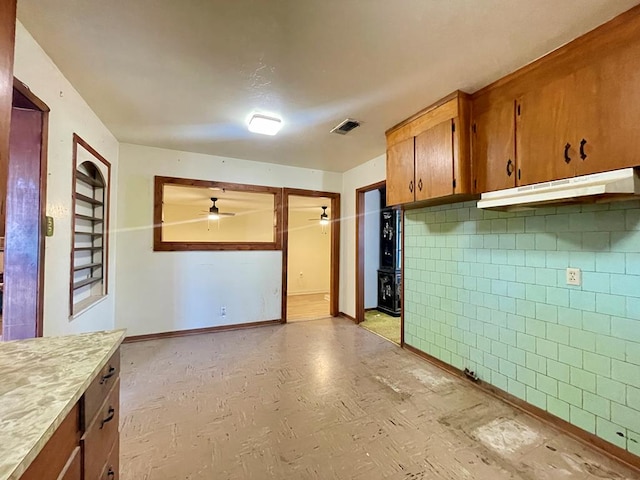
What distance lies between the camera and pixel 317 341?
12.1ft

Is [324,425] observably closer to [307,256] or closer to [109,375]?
[109,375]

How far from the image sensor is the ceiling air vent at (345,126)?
283 cm

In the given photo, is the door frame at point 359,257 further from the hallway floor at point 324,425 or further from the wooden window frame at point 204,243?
the hallway floor at point 324,425

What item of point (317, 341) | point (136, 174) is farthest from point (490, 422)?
point (136, 174)

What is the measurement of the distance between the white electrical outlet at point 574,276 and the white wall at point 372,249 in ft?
11.3

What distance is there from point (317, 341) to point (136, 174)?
3.16m

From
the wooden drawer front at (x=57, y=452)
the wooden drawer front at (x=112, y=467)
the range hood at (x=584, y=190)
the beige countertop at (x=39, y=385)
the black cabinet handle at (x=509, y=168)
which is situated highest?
the black cabinet handle at (x=509, y=168)

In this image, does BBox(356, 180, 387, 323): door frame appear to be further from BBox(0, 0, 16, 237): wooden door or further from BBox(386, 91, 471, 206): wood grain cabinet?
BBox(0, 0, 16, 237): wooden door

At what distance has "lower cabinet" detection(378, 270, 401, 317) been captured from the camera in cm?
499

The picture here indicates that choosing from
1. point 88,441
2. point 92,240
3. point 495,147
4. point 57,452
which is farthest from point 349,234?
point 57,452

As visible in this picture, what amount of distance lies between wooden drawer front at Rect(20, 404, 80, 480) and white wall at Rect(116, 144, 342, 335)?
10.3 ft

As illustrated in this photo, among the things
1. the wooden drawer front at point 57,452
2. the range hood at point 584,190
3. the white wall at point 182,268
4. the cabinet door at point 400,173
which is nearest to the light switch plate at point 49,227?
the wooden drawer front at point 57,452

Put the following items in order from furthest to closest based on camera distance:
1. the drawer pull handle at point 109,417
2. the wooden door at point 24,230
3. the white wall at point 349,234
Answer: the white wall at point 349,234, the wooden door at point 24,230, the drawer pull handle at point 109,417

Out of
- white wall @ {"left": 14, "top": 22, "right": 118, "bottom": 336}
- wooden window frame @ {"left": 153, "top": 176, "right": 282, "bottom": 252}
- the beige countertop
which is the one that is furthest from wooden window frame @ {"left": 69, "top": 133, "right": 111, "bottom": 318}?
the beige countertop
